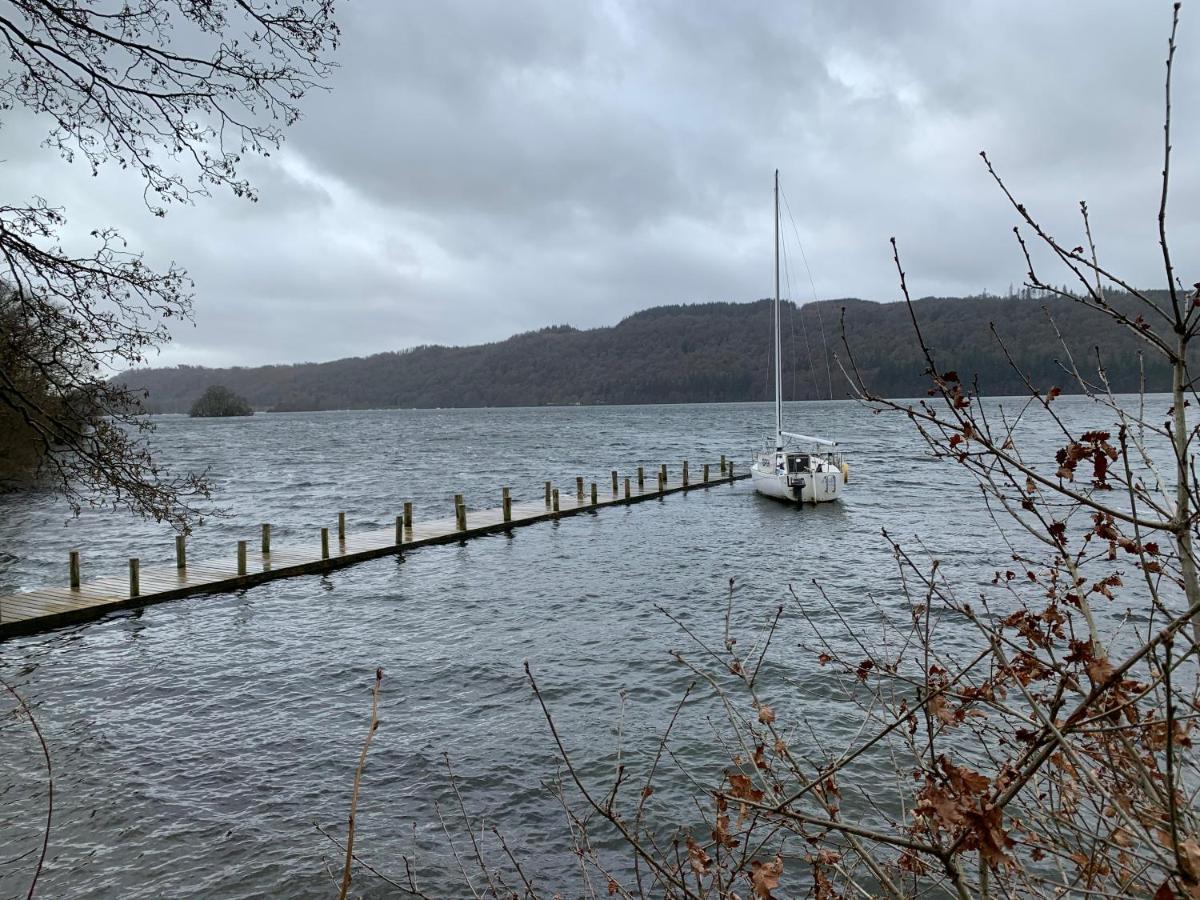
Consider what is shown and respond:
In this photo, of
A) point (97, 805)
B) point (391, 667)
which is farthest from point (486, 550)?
point (97, 805)

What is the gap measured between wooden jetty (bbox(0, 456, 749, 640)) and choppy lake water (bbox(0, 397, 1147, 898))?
528mm

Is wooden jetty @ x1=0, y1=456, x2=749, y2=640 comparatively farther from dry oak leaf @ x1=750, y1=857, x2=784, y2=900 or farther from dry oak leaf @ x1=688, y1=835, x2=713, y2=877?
dry oak leaf @ x1=750, y1=857, x2=784, y2=900

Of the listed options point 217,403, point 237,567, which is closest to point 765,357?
point 217,403

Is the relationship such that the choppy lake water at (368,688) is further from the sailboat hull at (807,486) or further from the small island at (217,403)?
the small island at (217,403)

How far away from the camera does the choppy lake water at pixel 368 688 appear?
7.57 metres

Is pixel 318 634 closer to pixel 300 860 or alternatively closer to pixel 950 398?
pixel 300 860

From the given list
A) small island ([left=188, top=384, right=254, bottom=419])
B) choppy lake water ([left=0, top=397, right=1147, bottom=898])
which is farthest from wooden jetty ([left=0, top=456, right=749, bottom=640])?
small island ([left=188, top=384, right=254, bottom=419])

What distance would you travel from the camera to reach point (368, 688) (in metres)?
11.9

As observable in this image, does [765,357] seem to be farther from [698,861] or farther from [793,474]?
[698,861]

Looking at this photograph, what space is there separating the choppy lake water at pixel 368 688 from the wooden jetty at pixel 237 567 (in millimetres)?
528

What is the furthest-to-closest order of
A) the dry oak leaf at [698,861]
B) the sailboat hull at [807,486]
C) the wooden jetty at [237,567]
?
the sailboat hull at [807,486]
the wooden jetty at [237,567]
the dry oak leaf at [698,861]

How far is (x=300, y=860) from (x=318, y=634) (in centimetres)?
782

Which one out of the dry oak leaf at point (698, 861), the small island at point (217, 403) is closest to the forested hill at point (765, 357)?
the small island at point (217, 403)

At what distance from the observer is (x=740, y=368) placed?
16862cm
